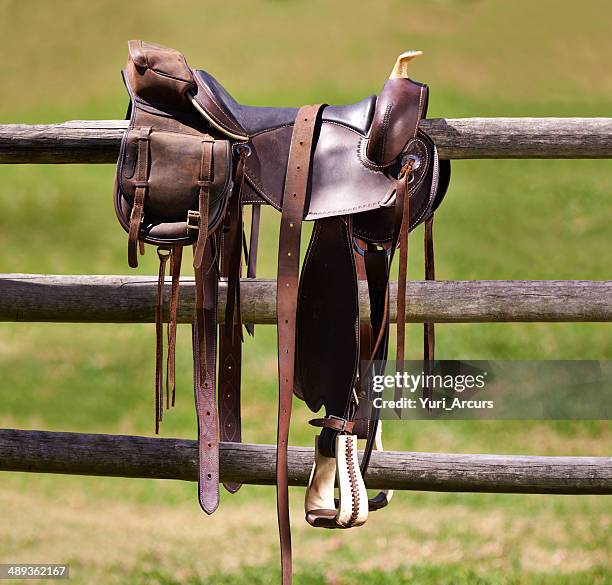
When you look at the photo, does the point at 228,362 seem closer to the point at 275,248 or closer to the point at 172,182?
the point at 172,182

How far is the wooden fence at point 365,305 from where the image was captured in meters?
2.42

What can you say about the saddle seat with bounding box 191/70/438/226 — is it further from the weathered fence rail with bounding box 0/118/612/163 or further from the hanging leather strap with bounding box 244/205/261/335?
the weathered fence rail with bounding box 0/118/612/163

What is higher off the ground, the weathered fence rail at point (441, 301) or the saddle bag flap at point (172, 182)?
the saddle bag flap at point (172, 182)

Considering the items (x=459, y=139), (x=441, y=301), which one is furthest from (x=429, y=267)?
(x=459, y=139)

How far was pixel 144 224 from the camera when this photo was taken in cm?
198

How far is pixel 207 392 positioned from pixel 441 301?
0.81 meters

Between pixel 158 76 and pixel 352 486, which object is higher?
pixel 158 76

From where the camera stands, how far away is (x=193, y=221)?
1.95 metres

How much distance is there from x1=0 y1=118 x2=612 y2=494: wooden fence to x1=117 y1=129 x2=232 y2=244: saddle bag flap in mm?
445

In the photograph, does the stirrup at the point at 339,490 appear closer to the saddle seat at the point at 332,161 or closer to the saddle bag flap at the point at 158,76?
the saddle seat at the point at 332,161

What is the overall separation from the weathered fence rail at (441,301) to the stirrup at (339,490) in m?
0.62

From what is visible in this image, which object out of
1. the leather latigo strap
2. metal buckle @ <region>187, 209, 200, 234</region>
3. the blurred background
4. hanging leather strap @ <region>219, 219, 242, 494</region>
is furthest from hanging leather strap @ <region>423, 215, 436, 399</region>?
the blurred background

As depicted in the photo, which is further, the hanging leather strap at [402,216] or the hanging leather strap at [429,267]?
the hanging leather strap at [429,267]

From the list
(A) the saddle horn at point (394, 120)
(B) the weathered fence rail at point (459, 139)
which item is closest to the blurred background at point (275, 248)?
(B) the weathered fence rail at point (459, 139)
